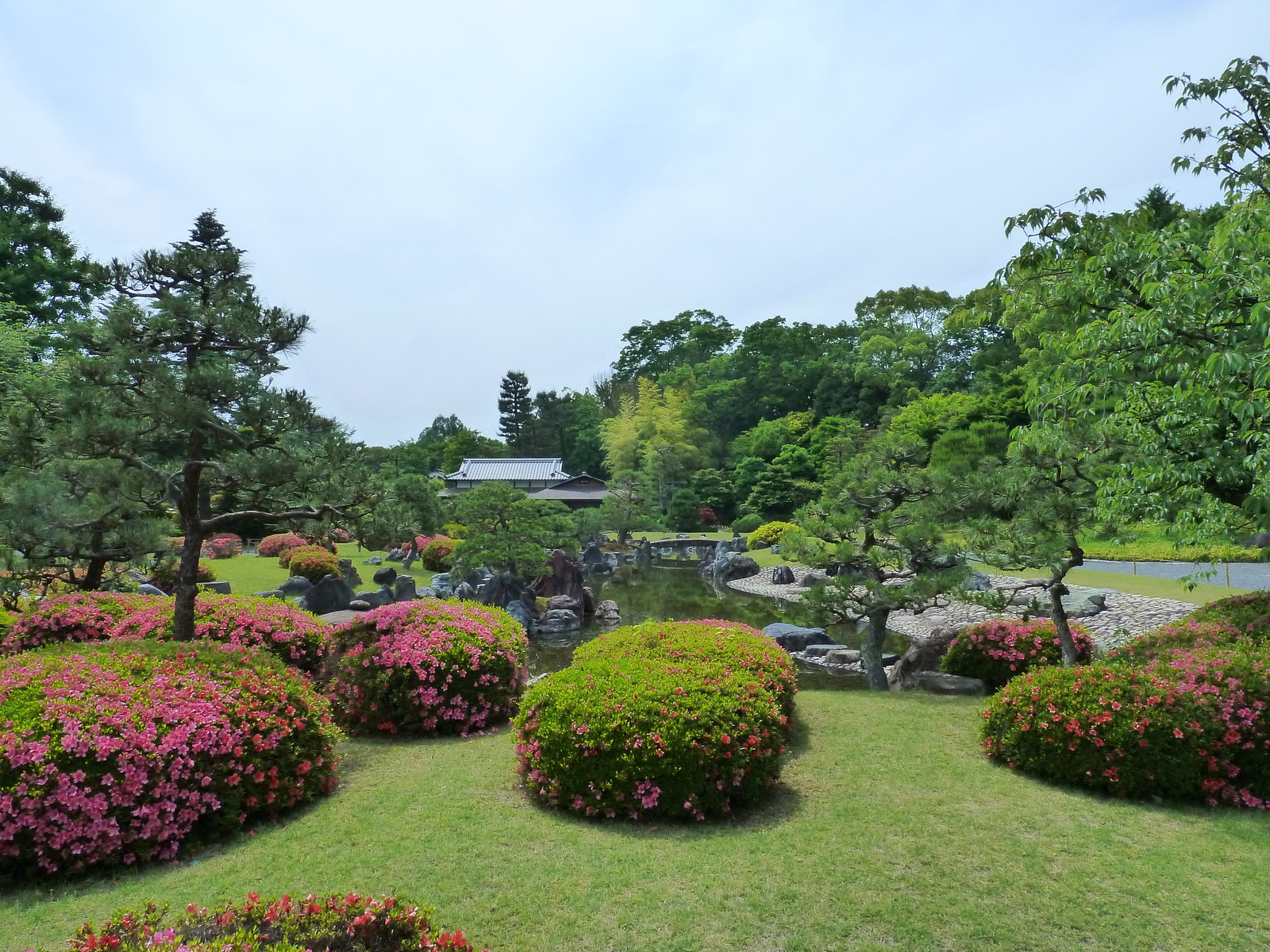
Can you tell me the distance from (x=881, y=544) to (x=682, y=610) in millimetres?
8980

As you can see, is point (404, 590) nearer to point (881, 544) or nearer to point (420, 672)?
point (420, 672)

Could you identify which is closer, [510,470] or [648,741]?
[648,741]

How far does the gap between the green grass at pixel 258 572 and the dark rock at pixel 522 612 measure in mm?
5285

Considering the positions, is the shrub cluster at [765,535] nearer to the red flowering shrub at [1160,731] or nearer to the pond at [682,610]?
the pond at [682,610]

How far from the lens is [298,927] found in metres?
2.20

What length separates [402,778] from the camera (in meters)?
4.71

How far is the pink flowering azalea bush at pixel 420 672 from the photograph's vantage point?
5863 millimetres

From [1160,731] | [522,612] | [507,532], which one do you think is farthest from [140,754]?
[507,532]

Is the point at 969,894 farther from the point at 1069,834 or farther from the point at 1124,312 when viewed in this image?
the point at 1124,312

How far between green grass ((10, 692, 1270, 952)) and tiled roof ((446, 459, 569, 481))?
39.9 m

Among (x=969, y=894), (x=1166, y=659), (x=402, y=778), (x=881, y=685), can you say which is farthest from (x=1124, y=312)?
(x=402, y=778)

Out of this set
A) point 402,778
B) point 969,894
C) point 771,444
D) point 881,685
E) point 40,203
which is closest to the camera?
point 969,894

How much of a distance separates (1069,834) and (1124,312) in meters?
3.08

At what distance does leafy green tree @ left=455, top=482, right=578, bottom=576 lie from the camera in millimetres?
15258
